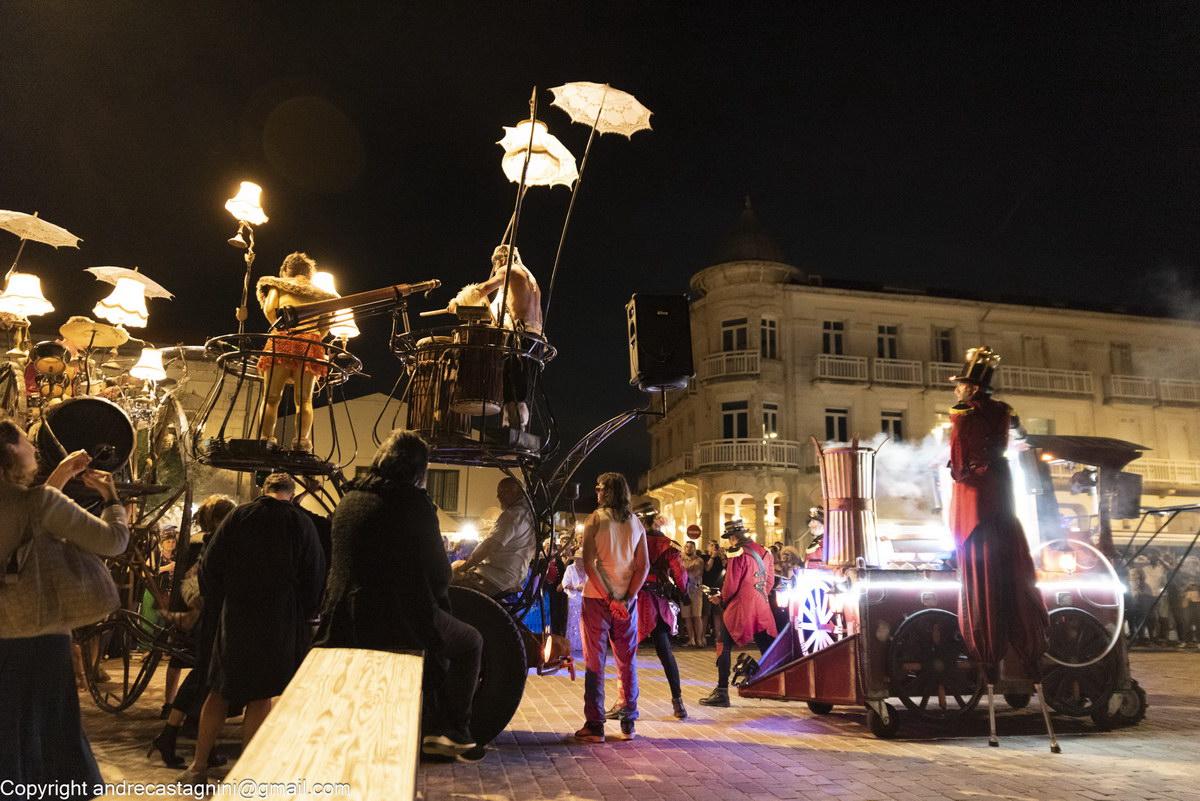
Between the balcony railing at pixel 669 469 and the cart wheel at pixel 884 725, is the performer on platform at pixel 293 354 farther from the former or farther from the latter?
the balcony railing at pixel 669 469

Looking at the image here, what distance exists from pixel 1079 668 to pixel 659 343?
5.09 meters

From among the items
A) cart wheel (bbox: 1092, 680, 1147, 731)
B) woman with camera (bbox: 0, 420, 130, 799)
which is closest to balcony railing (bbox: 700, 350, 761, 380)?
cart wheel (bbox: 1092, 680, 1147, 731)

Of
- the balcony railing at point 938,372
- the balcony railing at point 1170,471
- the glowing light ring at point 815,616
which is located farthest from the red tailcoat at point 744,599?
the balcony railing at point 1170,471

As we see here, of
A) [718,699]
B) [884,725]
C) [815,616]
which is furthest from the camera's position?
[815,616]

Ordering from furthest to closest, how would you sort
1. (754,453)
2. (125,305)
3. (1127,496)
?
(754,453) → (125,305) → (1127,496)

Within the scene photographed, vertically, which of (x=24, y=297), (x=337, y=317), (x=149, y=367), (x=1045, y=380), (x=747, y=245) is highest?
(x=747, y=245)

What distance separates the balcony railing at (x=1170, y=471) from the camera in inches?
1216

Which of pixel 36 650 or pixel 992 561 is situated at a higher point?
pixel 992 561

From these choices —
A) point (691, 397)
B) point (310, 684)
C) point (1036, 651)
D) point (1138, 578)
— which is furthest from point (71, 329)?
point (691, 397)

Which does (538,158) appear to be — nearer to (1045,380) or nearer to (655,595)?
(655,595)

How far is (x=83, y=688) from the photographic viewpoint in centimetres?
812

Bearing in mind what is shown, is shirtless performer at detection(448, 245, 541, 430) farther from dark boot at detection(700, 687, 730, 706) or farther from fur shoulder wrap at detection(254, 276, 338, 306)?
dark boot at detection(700, 687, 730, 706)

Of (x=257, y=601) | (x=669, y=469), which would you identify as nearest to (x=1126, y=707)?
(x=257, y=601)

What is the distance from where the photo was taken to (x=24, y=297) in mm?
8734
